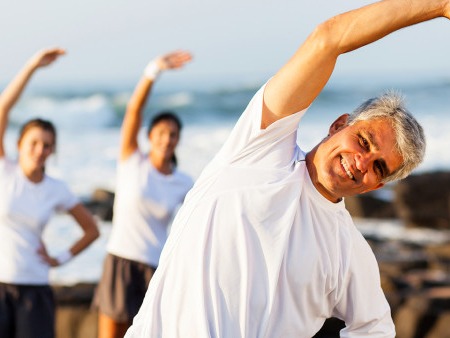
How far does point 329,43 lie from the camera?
2.80m

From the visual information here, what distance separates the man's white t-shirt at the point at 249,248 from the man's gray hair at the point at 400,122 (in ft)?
0.70

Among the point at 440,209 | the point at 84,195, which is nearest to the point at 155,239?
the point at 440,209

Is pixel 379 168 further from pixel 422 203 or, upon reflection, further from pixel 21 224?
pixel 422 203

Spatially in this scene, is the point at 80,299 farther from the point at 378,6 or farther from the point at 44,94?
the point at 44,94

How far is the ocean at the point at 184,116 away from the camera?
918 inches

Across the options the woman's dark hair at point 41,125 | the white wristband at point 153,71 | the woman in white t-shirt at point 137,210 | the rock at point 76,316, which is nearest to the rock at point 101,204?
the rock at point 76,316

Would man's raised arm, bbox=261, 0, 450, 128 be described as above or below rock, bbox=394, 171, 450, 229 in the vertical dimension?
above

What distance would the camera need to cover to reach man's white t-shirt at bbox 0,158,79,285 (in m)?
5.68

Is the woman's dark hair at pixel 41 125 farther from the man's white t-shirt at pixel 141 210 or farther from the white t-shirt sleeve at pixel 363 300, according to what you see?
the white t-shirt sleeve at pixel 363 300

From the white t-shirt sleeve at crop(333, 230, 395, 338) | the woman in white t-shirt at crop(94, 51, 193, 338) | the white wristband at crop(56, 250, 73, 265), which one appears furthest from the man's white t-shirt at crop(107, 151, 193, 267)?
the white t-shirt sleeve at crop(333, 230, 395, 338)

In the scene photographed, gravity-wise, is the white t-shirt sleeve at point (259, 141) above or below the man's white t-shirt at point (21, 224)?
above

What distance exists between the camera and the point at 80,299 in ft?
27.2

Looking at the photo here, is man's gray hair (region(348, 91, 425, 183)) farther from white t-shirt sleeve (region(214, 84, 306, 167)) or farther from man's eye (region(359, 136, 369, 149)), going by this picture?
white t-shirt sleeve (region(214, 84, 306, 167))

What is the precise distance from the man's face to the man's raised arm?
0.15 m
